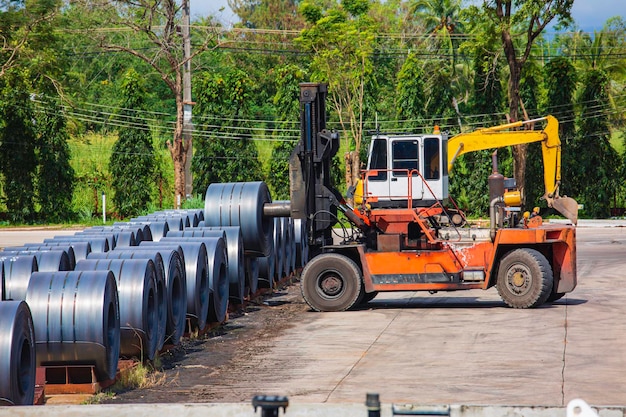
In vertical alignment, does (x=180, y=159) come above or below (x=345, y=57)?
below

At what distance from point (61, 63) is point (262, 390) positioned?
46.0 metres

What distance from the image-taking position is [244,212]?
18.1 metres

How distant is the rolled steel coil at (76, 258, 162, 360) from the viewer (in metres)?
11.7

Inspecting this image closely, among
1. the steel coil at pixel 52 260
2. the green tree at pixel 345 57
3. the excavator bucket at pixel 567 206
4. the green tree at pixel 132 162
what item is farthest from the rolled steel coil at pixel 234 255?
the green tree at pixel 345 57

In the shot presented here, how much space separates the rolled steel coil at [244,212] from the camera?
1806 centimetres

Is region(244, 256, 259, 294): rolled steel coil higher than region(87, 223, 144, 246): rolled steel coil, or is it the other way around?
region(87, 223, 144, 246): rolled steel coil

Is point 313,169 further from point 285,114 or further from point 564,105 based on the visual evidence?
point 564,105

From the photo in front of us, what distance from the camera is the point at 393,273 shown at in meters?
17.5

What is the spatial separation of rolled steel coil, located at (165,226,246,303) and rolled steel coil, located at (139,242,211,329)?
167 cm

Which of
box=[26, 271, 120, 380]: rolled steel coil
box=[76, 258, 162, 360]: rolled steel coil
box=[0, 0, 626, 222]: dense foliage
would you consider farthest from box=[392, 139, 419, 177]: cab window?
box=[0, 0, 626, 222]: dense foliage

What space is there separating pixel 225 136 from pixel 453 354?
3829 centimetres

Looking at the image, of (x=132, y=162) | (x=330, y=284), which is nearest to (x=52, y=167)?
(x=132, y=162)

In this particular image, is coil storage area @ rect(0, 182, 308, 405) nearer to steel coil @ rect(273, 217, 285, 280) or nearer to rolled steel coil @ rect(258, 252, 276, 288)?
rolled steel coil @ rect(258, 252, 276, 288)

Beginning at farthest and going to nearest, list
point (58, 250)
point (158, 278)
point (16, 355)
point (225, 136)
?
point (225, 136) < point (58, 250) < point (158, 278) < point (16, 355)
